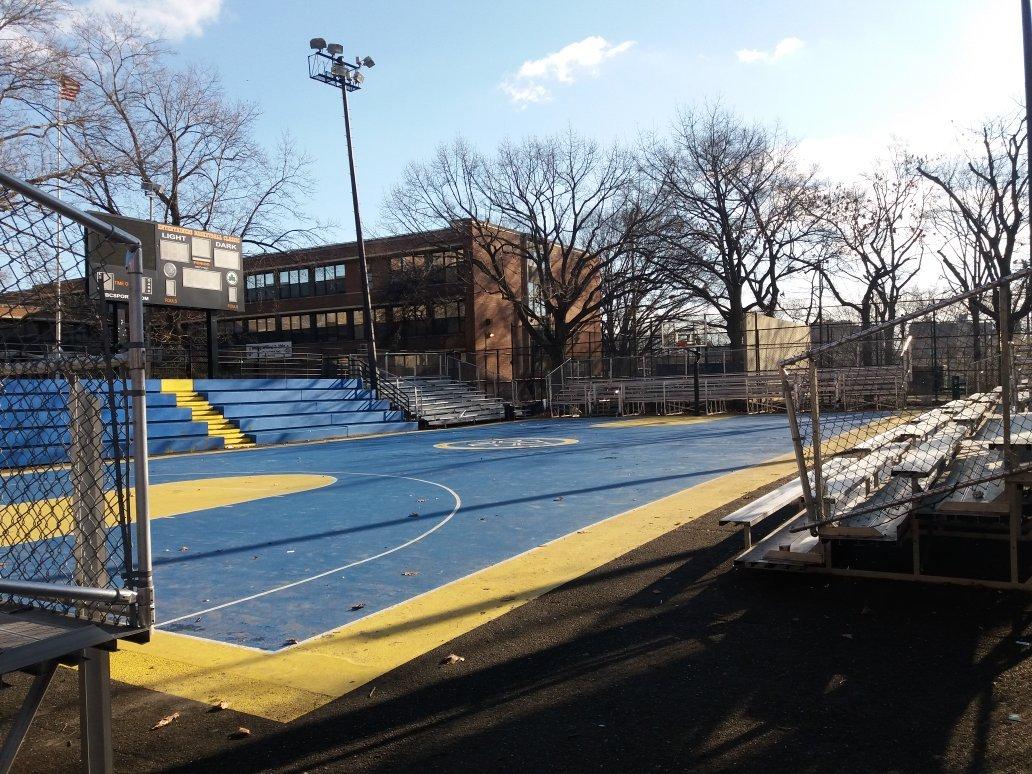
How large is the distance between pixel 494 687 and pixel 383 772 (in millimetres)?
992

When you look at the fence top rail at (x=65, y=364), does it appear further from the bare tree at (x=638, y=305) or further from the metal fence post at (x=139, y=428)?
the bare tree at (x=638, y=305)

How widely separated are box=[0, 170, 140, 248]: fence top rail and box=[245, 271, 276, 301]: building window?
52.8 meters

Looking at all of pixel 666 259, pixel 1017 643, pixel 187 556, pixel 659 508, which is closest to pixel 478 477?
pixel 659 508

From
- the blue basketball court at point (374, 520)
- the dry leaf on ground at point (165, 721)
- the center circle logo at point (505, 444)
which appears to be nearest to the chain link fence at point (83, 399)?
the dry leaf on ground at point (165, 721)

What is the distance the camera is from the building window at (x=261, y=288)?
53.4 m

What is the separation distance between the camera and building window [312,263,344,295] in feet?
166

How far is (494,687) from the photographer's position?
13.8 ft

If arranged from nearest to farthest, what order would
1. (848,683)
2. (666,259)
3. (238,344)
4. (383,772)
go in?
(383,772) < (848,683) < (666,259) < (238,344)

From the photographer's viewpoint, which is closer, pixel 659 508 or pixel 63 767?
pixel 63 767

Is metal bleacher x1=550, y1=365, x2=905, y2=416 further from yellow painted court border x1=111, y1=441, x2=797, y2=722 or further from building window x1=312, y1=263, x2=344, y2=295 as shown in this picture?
yellow painted court border x1=111, y1=441, x2=797, y2=722

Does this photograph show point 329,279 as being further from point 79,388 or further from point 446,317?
point 79,388

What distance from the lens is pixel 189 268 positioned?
943 inches

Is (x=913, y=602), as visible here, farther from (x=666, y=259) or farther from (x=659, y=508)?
(x=666, y=259)

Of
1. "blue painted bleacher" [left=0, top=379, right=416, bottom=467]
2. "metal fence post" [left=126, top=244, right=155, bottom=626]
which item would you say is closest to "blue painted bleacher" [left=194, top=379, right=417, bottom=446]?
"blue painted bleacher" [left=0, top=379, right=416, bottom=467]
